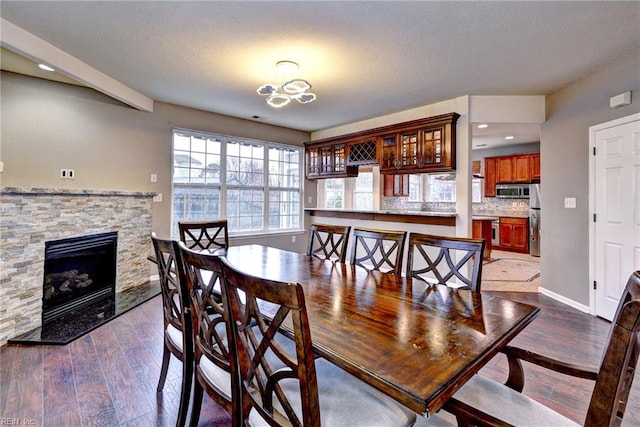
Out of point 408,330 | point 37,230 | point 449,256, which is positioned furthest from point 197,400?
point 37,230

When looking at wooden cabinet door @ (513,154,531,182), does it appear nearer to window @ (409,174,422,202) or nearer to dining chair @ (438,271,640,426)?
window @ (409,174,422,202)

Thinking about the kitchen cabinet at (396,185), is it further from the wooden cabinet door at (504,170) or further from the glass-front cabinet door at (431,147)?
the glass-front cabinet door at (431,147)

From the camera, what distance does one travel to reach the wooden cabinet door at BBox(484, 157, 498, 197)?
7.46m

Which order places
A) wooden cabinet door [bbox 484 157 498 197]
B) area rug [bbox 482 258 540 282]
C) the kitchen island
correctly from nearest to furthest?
the kitchen island < area rug [bbox 482 258 540 282] < wooden cabinet door [bbox 484 157 498 197]

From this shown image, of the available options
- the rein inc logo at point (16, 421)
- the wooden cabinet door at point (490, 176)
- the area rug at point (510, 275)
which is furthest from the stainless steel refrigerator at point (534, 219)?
the rein inc logo at point (16, 421)

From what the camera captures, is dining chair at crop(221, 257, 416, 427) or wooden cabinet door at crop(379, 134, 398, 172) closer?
dining chair at crop(221, 257, 416, 427)

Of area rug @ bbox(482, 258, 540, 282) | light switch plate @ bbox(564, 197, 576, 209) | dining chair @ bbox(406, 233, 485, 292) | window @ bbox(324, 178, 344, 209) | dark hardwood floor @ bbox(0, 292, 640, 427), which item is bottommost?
dark hardwood floor @ bbox(0, 292, 640, 427)

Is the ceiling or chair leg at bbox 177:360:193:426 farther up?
the ceiling

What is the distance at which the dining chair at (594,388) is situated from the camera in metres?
0.73

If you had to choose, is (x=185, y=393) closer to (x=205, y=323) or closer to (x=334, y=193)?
(x=205, y=323)

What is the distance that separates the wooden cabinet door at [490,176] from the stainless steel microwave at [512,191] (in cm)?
16

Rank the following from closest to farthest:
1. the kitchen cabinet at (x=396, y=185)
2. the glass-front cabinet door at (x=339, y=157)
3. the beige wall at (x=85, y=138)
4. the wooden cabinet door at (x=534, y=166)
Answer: the beige wall at (x=85, y=138) → the glass-front cabinet door at (x=339, y=157) → the wooden cabinet door at (x=534, y=166) → the kitchen cabinet at (x=396, y=185)

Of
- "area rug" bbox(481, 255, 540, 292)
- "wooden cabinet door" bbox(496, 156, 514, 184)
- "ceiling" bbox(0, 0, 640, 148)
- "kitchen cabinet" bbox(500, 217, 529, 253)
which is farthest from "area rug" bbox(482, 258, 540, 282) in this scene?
"ceiling" bbox(0, 0, 640, 148)

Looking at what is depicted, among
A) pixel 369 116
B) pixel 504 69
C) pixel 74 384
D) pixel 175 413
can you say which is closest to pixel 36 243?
pixel 74 384
